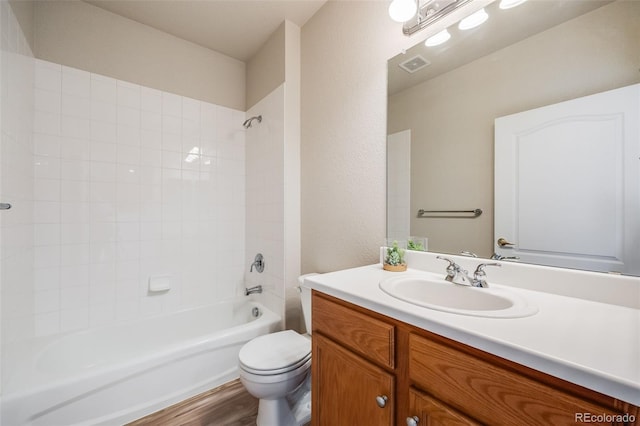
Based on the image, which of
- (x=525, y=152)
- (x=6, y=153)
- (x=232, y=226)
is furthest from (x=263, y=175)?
(x=525, y=152)

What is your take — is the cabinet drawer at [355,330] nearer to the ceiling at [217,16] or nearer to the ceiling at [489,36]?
the ceiling at [489,36]

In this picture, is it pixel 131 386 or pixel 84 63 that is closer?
pixel 131 386

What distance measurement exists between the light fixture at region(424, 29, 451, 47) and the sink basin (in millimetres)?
1084

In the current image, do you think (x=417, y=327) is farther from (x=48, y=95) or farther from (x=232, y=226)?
(x=48, y=95)

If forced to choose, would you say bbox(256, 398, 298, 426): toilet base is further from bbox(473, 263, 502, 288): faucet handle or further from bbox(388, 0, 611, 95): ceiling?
bbox(388, 0, 611, 95): ceiling

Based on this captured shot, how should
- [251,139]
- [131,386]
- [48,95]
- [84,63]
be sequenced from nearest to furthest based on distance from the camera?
[131,386], [48,95], [84,63], [251,139]

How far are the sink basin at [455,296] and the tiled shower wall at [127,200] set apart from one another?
70.0 inches

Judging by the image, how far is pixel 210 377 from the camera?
1.65 metres

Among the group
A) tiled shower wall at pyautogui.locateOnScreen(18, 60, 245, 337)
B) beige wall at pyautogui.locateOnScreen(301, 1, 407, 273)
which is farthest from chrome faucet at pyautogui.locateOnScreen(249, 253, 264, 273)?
beige wall at pyautogui.locateOnScreen(301, 1, 407, 273)

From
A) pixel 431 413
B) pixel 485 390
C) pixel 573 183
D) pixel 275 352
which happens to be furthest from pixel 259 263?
pixel 573 183

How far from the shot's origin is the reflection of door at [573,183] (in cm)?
75

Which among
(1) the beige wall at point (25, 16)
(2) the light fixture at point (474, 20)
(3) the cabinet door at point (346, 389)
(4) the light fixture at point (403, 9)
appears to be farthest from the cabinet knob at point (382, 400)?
(1) the beige wall at point (25, 16)

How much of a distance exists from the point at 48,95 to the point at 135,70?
0.57 metres

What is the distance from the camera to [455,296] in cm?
97
